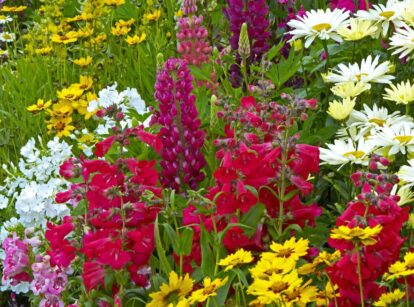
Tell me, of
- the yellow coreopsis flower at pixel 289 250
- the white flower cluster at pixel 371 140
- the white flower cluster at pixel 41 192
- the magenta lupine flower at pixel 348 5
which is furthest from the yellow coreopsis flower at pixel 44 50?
the yellow coreopsis flower at pixel 289 250

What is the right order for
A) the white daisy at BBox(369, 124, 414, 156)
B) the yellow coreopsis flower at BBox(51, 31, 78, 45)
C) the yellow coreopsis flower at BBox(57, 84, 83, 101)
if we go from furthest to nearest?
1. the yellow coreopsis flower at BBox(51, 31, 78, 45)
2. the yellow coreopsis flower at BBox(57, 84, 83, 101)
3. the white daisy at BBox(369, 124, 414, 156)

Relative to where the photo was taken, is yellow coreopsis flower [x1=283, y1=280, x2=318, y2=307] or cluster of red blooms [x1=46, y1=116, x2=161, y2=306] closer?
yellow coreopsis flower [x1=283, y1=280, x2=318, y2=307]

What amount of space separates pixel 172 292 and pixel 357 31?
5.22ft

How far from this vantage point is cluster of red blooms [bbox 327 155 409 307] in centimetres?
219

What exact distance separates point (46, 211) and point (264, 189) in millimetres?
973

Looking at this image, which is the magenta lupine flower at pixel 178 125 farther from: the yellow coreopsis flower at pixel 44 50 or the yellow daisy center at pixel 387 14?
the yellow coreopsis flower at pixel 44 50

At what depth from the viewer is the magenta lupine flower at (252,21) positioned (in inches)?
154

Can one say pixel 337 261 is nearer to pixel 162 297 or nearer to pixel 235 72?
pixel 162 297

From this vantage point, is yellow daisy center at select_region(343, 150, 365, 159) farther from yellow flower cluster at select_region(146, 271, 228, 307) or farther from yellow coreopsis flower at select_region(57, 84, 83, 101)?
yellow coreopsis flower at select_region(57, 84, 83, 101)

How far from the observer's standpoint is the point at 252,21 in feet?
12.9

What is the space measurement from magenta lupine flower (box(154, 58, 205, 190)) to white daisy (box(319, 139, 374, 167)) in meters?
0.42

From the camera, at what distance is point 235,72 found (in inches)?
156

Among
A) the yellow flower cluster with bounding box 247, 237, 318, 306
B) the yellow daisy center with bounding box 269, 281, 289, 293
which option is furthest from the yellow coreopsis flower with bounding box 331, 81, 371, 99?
the yellow daisy center with bounding box 269, 281, 289, 293

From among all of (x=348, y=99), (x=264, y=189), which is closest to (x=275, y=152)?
(x=264, y=189)
